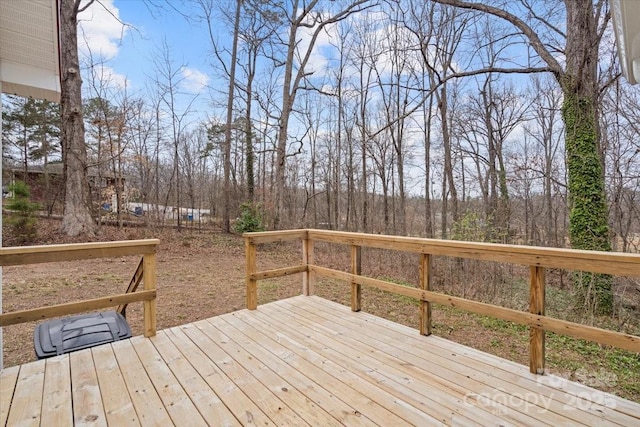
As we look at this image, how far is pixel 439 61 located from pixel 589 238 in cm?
741

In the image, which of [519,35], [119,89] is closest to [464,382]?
[519,35]

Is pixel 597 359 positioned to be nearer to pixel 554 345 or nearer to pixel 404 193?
pixel 554 345

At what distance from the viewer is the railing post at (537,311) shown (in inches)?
89.3

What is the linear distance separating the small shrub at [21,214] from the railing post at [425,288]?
1014 centimetres

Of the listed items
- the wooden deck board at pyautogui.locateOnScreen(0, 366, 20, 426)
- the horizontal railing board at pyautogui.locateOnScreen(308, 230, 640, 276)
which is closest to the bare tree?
the horizontal railing board at pyautogui.locateOnScreen(308, 230, 640, 276)

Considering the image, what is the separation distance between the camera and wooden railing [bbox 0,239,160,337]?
94.0 inches

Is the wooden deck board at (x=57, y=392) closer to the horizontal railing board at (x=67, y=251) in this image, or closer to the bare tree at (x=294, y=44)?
the horizontal railing board at (x=67, y=251)

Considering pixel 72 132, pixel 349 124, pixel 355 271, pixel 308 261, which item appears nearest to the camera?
pixel 355 271

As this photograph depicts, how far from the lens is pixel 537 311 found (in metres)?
2.28

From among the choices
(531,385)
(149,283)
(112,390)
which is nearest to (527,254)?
(531,385)

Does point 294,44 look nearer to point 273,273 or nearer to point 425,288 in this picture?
point 273,273

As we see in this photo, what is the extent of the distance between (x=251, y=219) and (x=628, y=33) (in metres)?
10.9

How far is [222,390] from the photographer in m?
2.13

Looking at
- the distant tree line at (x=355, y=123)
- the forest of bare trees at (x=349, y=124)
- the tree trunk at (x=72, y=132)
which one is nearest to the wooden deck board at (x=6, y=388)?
the distant tree line at (x=355, y=123)
